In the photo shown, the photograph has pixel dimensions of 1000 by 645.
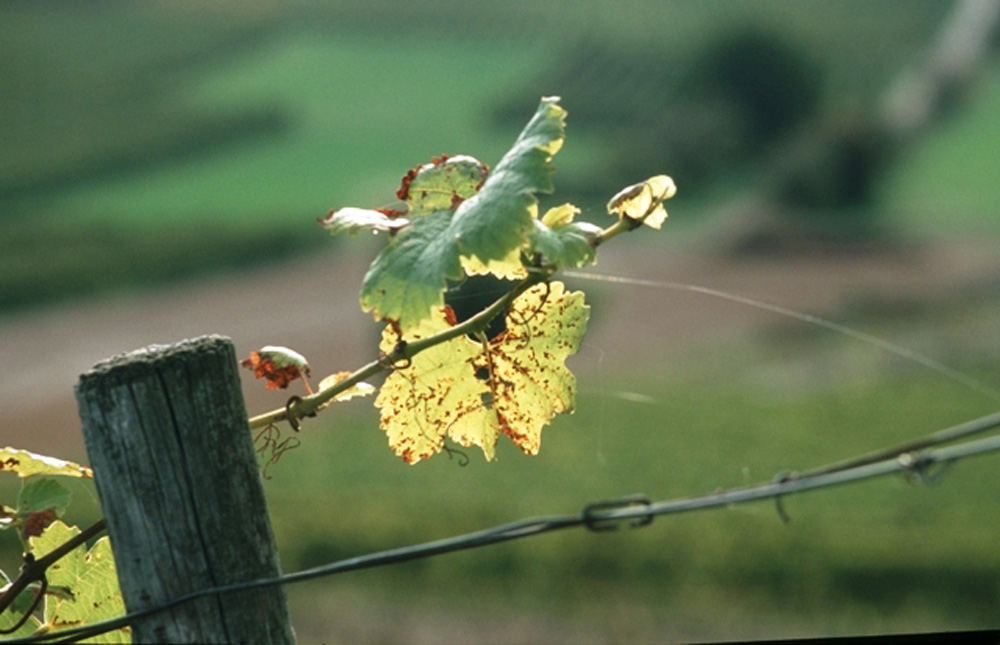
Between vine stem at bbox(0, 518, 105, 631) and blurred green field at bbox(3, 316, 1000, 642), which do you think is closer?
vine stem at bbox(0, 518, 105, 631)

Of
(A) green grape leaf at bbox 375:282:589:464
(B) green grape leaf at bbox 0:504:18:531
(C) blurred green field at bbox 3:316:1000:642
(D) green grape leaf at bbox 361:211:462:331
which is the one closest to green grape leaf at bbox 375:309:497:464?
(A) green grape leaf at bbox 375:282:589:464

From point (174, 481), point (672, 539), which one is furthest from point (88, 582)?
point (672, 539)

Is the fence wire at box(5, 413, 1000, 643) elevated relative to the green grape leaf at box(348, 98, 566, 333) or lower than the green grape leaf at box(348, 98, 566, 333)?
lower

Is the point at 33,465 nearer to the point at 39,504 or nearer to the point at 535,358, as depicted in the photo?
the point at 39,504

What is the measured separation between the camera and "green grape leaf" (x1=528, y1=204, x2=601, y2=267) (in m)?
0.56

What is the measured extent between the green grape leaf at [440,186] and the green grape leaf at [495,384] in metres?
0.08

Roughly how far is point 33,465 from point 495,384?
266 mm

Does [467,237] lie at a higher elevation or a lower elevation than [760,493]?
higher

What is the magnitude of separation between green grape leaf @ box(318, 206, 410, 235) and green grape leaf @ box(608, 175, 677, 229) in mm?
115

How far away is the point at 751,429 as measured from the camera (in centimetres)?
494

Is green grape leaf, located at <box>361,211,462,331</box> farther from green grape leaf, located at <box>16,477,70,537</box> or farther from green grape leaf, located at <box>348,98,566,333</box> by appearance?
green grape leaf, located at <box>16,477,70,537</box>

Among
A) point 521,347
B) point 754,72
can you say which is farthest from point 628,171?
point 521,347

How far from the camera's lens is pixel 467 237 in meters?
0.55

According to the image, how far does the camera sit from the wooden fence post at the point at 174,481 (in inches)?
21.5
